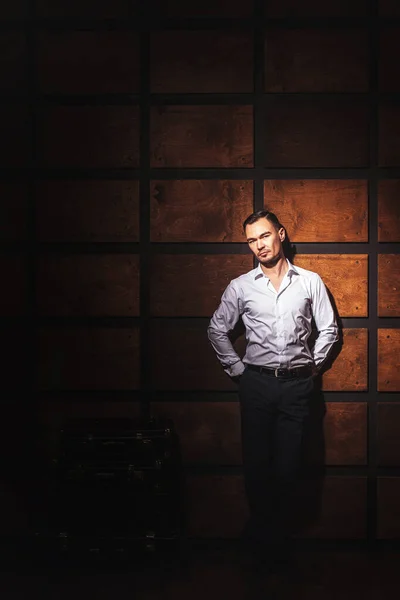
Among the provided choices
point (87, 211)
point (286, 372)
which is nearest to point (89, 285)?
point (87, 211)

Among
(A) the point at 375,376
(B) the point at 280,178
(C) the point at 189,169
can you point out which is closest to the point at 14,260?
(C) the point at 189,169

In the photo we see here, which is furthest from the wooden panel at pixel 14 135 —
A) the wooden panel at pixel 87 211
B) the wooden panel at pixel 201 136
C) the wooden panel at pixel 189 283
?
the wooden panel at pixel 189 283

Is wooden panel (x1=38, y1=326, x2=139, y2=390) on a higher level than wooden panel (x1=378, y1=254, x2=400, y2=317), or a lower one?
lower

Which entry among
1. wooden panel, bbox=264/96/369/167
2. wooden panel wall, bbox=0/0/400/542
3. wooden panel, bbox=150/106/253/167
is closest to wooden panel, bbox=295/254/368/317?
wooden panel wall, bbox=0/0/400/542

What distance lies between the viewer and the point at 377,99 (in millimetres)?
3963

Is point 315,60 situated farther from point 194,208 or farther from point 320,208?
point 194,208

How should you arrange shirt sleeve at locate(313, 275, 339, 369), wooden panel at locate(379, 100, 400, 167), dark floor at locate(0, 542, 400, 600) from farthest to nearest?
wooden panel at locate(379, 100, 400, 167)
shirt sleeve at locate(313, 275, 339, 369)
dark floor at locate(0, 542, 400, 600)

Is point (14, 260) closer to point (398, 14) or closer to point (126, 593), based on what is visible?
point (126, 593)

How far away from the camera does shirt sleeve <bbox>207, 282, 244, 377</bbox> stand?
379cm

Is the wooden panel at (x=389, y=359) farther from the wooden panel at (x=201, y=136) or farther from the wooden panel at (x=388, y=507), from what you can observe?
the wooden panel at (x=201, y=136)

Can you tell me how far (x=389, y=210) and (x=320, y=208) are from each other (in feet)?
1.42

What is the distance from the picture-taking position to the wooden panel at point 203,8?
3.98m

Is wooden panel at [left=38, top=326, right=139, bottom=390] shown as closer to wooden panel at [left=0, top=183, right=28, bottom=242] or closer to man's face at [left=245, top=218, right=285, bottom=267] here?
wooden panel at [left=0, top=183, right=28, bottom=242]

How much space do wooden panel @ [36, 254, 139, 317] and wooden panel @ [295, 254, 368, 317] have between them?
1.09 meters
